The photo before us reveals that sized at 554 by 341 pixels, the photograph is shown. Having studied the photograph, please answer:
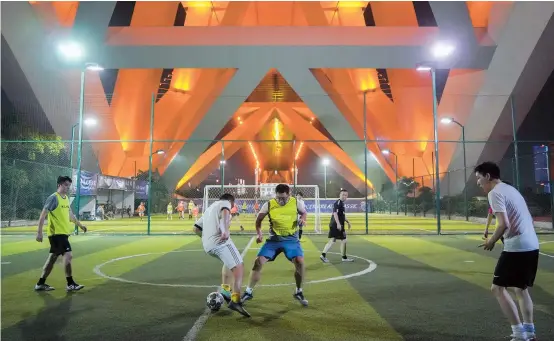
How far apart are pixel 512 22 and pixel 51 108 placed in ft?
101

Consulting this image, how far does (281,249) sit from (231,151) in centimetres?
4805

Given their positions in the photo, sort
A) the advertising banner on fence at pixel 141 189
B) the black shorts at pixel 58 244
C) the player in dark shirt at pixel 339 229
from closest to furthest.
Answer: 1. the black shorts at pixel 58 244
2. the player in dark shirt at pixel 339 229
3. the advertising banner on fence at pixel 141 189

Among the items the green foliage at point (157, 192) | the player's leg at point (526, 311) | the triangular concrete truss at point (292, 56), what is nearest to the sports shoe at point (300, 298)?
the player's leg at point (526, 311)

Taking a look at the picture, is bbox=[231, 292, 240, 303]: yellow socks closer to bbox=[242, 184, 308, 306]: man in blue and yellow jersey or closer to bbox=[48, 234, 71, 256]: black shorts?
bbox=[242, 184, 308, 306]: man in blue and yellow jersey

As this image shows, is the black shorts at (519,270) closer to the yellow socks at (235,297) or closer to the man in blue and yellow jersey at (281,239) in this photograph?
the man in blue and yellow jersey at (281,239)

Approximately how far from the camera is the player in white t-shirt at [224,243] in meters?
5.46

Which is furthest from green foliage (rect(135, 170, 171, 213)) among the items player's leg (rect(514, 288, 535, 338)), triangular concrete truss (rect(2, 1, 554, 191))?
player's leg (rect(514, 288, 535, 338))

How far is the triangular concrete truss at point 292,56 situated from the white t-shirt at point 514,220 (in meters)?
16.9

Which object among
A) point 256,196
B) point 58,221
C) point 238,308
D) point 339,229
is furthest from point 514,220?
point 256,196

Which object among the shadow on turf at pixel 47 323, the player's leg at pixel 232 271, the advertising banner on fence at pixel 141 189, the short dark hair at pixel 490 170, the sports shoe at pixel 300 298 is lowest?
the shadow on turf at pixel 47 323

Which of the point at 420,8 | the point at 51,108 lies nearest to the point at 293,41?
the point at 420,8

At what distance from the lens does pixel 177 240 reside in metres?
15.4

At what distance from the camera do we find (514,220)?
408 centimetres

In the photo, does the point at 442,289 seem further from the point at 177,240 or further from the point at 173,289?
the point at 177,240
